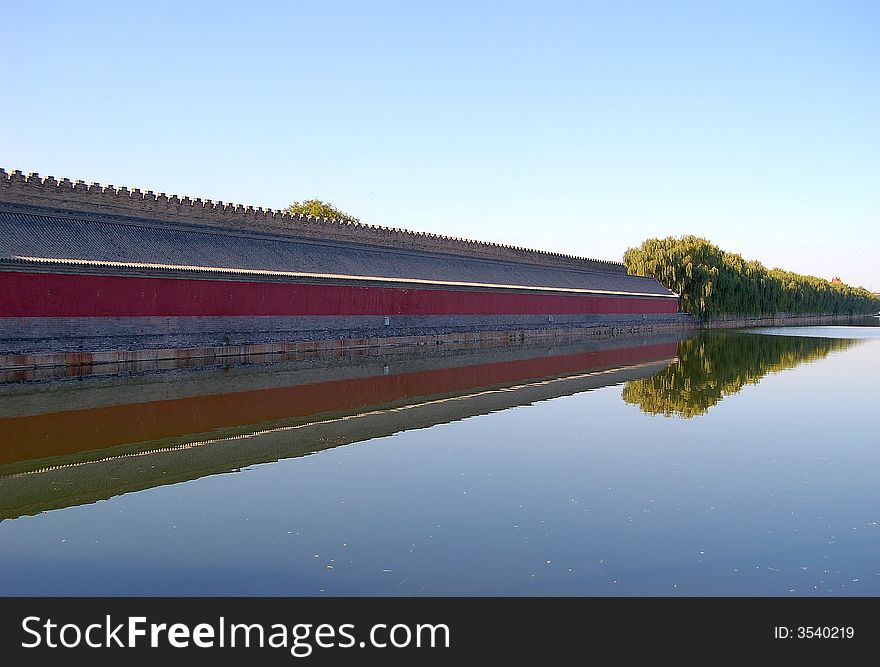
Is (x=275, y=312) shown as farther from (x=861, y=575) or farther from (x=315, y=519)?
(x=861, y=575)

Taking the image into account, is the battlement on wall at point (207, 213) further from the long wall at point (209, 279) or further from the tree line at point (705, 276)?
the tree line at point (705, 276)

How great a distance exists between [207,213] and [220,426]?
15841mm

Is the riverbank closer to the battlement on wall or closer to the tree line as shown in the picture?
the battlement on wall

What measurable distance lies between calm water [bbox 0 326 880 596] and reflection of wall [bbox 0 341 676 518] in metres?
Answer: 0.06

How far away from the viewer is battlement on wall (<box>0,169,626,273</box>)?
20.9 metres

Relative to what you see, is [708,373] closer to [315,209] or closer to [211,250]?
[211,250]

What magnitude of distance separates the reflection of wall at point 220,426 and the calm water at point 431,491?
6 centimetres

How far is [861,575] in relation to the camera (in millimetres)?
5828

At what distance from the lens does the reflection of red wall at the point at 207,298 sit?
730 inches

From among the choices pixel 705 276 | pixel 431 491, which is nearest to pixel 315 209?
pixel 705 276

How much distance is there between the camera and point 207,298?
2247 cm

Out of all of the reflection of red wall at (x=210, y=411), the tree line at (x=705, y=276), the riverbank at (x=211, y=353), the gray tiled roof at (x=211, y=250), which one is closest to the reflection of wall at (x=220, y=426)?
the reflection of red wall at (x=210, y=411)

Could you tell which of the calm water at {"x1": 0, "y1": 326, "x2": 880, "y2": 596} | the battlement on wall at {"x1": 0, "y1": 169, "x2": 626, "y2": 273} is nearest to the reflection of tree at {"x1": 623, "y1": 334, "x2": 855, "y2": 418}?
the calm water at {"x1": 0, "y1": 326, "x2": 880, "y2": 596}

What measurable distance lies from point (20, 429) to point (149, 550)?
6.50 meters
